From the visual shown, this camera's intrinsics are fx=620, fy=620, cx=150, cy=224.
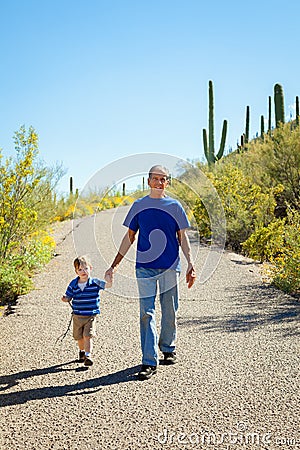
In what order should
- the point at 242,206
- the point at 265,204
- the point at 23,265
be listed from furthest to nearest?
the point at 242,206 < the point at 265,204 < the point at 23,265

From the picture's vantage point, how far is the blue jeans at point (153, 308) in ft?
18.0

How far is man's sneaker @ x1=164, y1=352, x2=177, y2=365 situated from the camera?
5.78 meters

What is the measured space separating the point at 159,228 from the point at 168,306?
74cm

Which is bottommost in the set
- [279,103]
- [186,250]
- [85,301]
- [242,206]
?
[85,301]

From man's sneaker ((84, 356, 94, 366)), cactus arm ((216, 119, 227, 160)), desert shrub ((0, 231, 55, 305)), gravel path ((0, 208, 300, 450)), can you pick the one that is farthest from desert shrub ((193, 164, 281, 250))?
cactus arm ((216, 119, 227, 160))

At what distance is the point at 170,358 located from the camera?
19.0 feet

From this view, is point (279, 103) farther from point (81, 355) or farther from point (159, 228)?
point (81, 355)

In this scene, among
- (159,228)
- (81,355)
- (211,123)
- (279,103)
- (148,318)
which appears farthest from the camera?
(211,123)

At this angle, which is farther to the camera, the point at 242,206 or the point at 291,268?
the point at 242,206

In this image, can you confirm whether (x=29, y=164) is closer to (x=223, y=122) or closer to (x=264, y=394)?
(x=264, y=394)

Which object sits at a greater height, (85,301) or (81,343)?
(85,301)

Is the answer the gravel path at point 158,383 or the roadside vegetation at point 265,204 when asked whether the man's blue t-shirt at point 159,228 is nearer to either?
the gravel path at point 158,383

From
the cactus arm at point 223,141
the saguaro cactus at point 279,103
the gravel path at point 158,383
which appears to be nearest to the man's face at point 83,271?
the gravel path at point 158,383

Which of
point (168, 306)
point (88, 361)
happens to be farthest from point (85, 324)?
point (168, 306)
